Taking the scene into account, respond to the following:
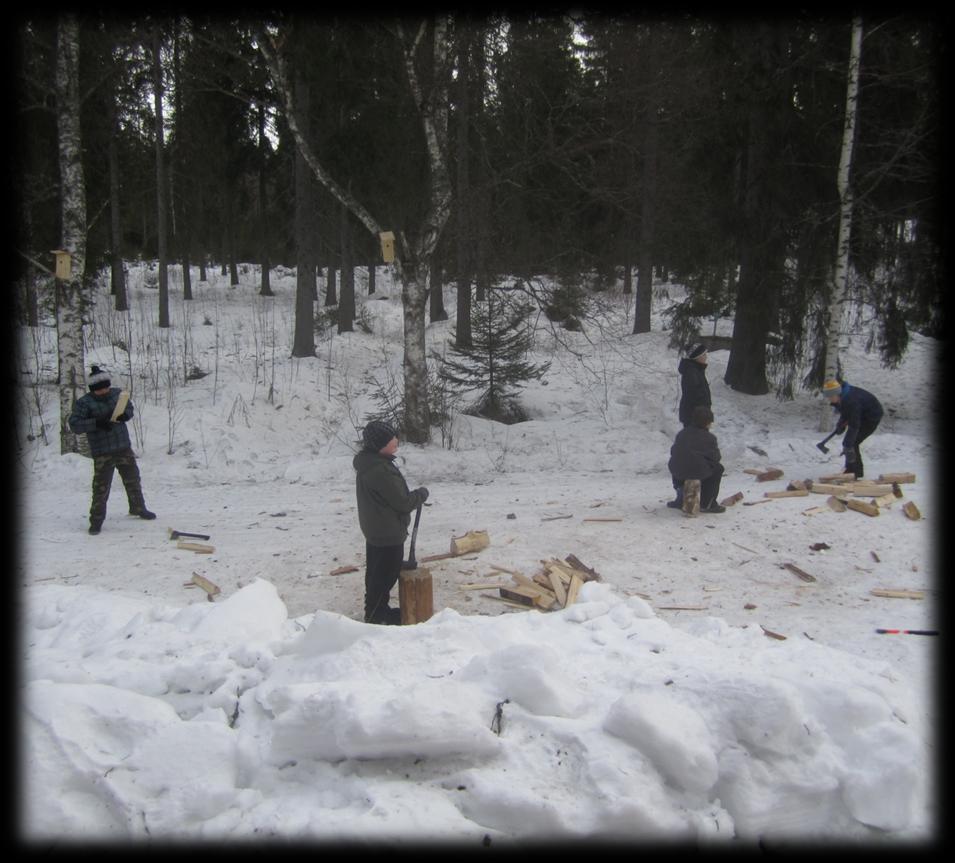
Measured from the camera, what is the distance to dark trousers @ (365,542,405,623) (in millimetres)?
6172

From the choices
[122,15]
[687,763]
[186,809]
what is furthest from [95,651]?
[122,15]

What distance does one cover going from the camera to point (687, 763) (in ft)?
11.7

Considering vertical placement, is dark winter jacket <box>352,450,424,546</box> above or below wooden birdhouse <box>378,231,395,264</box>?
below

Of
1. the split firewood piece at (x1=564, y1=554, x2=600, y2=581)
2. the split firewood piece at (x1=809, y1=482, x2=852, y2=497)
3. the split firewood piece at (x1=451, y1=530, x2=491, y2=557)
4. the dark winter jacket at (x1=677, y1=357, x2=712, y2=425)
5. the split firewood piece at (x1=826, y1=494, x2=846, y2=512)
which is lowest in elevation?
the split firewood piece at (x1=564, y1=554, x2=600, y2=581)

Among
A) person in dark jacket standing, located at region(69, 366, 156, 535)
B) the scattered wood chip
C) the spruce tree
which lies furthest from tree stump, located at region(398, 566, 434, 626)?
the spruce tree

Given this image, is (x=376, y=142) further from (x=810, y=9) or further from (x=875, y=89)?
(x=875, y=89)

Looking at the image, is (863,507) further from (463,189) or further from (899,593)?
(463,189)

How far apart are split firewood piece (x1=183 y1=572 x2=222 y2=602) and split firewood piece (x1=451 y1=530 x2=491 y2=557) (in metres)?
2.37

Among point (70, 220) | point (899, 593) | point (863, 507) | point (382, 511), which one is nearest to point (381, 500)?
point (382, 511)

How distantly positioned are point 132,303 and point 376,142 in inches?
594

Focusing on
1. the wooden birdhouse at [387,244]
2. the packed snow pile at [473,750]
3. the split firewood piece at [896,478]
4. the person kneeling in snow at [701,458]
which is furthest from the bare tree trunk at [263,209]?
the packed snow pile at [473,750]

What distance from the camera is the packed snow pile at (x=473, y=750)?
135 inches

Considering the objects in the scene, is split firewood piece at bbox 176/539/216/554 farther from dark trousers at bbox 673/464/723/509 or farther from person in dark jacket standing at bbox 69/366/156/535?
dark trousers at bbox 673/464/723/509

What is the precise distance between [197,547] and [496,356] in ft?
24.7
